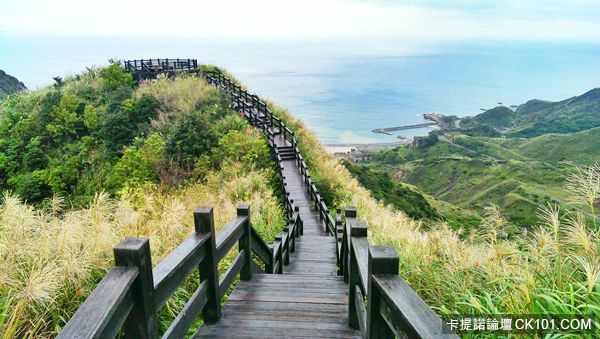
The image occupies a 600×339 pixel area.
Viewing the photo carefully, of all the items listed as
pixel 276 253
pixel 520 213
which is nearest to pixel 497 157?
pixel 520 213

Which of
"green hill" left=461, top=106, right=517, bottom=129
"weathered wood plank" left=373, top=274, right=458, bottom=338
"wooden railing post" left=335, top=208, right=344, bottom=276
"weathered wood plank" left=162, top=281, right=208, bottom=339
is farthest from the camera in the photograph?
"green hill" left=461, top=106, right=517, bottom=129

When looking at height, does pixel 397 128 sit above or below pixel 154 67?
below

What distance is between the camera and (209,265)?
10.7 ft

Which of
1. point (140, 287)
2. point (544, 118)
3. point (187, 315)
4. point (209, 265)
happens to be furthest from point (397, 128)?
point (140, 287)

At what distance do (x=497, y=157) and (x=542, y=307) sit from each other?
364 feet

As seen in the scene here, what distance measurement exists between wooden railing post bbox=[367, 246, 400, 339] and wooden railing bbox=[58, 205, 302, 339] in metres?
1.19

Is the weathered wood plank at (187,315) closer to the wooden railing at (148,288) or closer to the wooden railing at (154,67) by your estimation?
the wooden railing at (148,288)

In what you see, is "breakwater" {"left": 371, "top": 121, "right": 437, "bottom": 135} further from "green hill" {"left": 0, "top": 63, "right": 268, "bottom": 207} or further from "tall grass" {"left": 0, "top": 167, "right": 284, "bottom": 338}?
"tall grass" {"left": 0, "top": 167, "right": 284, "bottom": 338}

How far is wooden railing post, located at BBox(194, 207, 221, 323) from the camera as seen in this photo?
10.2ft

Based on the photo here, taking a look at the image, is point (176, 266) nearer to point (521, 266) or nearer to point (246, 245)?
point (246, 245)

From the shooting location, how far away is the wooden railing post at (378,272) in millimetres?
2016

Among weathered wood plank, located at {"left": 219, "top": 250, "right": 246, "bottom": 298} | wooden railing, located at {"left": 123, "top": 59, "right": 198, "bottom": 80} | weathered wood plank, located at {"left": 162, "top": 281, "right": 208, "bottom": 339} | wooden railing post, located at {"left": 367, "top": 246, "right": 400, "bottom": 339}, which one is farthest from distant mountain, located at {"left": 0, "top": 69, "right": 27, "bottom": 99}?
wooden railing post, located at {"left": 367, "top": 246, "right": 400, "bottom": 339}

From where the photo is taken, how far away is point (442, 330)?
1543 millimetres

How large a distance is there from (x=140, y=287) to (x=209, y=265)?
1.20 meters
